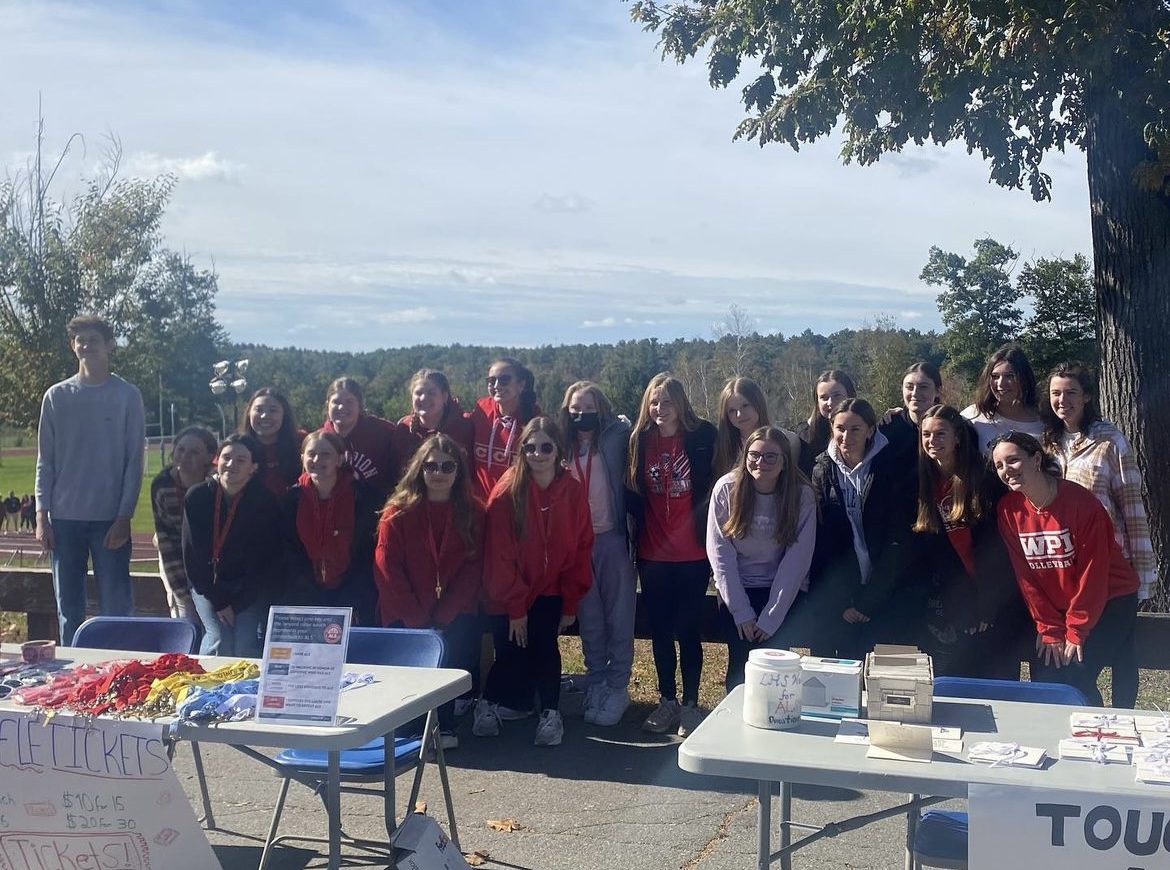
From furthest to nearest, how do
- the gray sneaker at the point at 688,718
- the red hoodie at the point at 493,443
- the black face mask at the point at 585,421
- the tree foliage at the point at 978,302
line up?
the tree foliage at the point at 978,302
the red hoodie at the point at 493,443
the black face mask at the point at 585,421
the gray sneaker at the point at 688,718

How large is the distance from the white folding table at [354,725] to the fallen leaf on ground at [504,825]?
2.91 feet

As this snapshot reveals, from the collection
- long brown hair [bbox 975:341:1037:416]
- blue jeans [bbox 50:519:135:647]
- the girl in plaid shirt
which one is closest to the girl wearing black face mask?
long brown hair [bbox 975:341:1037:416]

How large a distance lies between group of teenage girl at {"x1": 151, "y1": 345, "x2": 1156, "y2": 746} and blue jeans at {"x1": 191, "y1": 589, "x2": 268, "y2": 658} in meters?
0.02

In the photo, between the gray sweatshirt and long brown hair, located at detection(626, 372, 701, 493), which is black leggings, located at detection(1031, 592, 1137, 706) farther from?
the gray sweatshirt

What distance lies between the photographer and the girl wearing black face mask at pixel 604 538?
559cm

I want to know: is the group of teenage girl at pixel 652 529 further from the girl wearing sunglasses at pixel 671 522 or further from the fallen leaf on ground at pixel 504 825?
the fallen leaf on ground at pixel 504 825

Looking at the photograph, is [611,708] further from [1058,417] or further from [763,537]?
[1058,417]

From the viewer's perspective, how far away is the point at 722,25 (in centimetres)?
791

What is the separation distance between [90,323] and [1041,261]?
17.1 m

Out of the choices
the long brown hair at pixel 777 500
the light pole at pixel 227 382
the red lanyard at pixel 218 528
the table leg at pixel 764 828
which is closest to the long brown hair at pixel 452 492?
the red lanyard at pixel 218 528

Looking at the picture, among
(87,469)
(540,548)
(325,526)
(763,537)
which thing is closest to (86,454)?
(87,469)

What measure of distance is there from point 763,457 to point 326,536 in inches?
85.9

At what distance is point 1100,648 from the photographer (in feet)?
14.4

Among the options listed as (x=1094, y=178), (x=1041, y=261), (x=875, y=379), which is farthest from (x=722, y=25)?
(x=1041, y=261)
